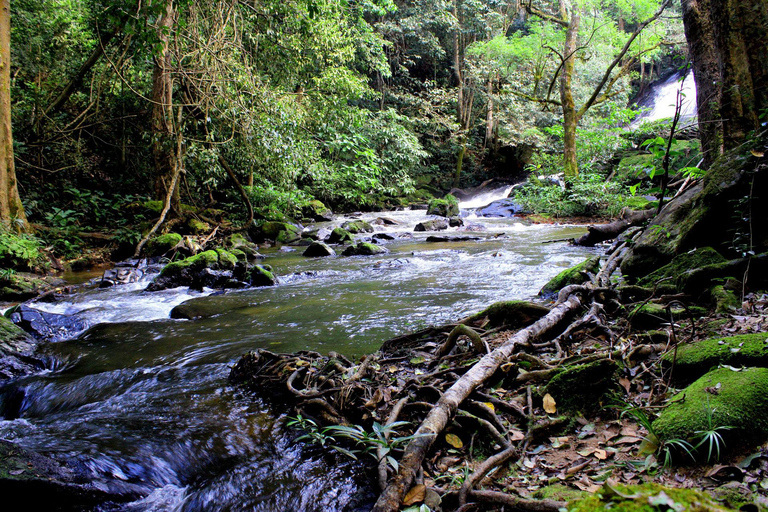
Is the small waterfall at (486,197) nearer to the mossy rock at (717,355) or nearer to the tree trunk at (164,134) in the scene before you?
the tree trunk at (164,134)

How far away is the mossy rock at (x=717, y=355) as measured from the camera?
2223mm

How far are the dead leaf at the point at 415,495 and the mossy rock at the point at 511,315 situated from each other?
8.08 ft

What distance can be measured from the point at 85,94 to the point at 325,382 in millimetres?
14624

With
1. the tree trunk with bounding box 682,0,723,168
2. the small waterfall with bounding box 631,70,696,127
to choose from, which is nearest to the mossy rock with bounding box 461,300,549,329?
the tree trunk with bounding box 682,0,723,168

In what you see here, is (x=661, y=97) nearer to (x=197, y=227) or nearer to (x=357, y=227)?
(x=357, y=227)

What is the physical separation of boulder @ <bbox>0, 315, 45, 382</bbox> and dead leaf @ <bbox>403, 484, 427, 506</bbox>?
464 centimetres

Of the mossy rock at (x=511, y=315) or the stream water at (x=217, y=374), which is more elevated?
the mossy rock at (x=511, y=315)

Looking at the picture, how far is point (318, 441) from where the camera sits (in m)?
2.83

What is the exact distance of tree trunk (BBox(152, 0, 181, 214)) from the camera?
388 inches

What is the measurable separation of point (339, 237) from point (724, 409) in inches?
500

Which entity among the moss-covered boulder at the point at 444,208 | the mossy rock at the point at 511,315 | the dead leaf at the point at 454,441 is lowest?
the dead leaf at the point at 454,441

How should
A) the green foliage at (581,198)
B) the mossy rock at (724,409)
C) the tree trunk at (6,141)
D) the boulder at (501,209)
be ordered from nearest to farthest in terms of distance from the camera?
1. the mossy rock at (724,409)
2. the tree trunk at (6,141)
3. the green foliage at (581,198)
4. the boulder at (501,209)

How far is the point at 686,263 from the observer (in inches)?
164

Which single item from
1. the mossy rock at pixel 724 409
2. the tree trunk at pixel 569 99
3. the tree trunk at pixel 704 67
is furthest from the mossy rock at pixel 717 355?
the tree trunk at pixel 569 99
